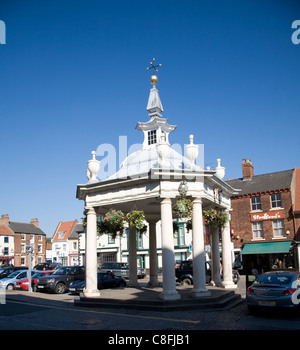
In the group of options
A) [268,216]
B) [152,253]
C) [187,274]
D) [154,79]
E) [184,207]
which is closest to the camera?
[184,207]

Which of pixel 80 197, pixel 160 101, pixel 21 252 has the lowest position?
pixel 21 252

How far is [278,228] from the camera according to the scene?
34.7 meters

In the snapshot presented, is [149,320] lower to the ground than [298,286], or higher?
lower

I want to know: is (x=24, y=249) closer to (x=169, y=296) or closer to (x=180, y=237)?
(x=180, y=237)

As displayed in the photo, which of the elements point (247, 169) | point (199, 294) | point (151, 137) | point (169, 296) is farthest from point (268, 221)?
point (169, 296)

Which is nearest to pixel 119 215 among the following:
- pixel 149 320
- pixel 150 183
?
pixel 150 183

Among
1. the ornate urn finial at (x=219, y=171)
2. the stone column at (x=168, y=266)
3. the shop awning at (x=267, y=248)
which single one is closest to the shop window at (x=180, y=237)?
the shop awning at (x=267, y=248)

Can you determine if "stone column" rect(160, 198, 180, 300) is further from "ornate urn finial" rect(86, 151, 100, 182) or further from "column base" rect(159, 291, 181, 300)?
"ornate urn finial" rect(86, 151, 100, 182)

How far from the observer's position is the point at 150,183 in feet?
44.7

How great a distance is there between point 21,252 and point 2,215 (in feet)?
26.6

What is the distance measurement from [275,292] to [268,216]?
25712mm

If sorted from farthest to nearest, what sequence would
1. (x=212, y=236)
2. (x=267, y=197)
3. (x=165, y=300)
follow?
1. (x=267, y=197)
2. (x=212, y=236)
3. (x=165, y=300)

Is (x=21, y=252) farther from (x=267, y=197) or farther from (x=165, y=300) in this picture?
(x=165, y=300)

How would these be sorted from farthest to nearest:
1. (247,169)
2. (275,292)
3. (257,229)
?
(247,169)
(257,229)
(275,292)
